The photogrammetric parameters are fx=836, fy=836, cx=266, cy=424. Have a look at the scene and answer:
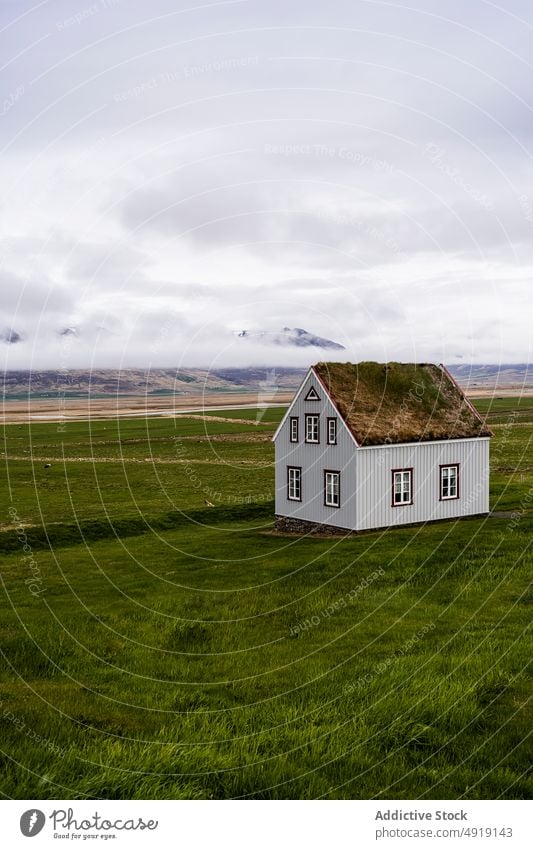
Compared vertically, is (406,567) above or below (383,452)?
below

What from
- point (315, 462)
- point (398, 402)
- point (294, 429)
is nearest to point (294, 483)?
point (315, 462)

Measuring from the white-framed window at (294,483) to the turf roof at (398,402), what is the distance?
513 centimetres

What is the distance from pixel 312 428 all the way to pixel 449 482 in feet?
26.7

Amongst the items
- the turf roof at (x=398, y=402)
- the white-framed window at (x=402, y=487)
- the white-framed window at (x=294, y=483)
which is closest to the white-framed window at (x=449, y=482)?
the turf roof at (x=398, y=402)

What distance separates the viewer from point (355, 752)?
13.0m

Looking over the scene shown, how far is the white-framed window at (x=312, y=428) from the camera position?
148ft

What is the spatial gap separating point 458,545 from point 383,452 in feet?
25.5

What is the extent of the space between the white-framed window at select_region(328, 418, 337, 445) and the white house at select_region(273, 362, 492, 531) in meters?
0.05

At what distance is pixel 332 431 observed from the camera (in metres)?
43.8

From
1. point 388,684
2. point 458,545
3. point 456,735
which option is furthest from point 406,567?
point 456,735

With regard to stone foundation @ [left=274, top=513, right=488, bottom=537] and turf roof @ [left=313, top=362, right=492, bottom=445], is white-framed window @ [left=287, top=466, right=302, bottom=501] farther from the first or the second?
turf roof @ [left=313, top=362, right=492, bottom=445]

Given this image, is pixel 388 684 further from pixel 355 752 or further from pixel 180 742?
pixel 180 742

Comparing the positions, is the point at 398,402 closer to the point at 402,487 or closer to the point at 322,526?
the point at 402,487

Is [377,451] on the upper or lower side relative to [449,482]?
upper
